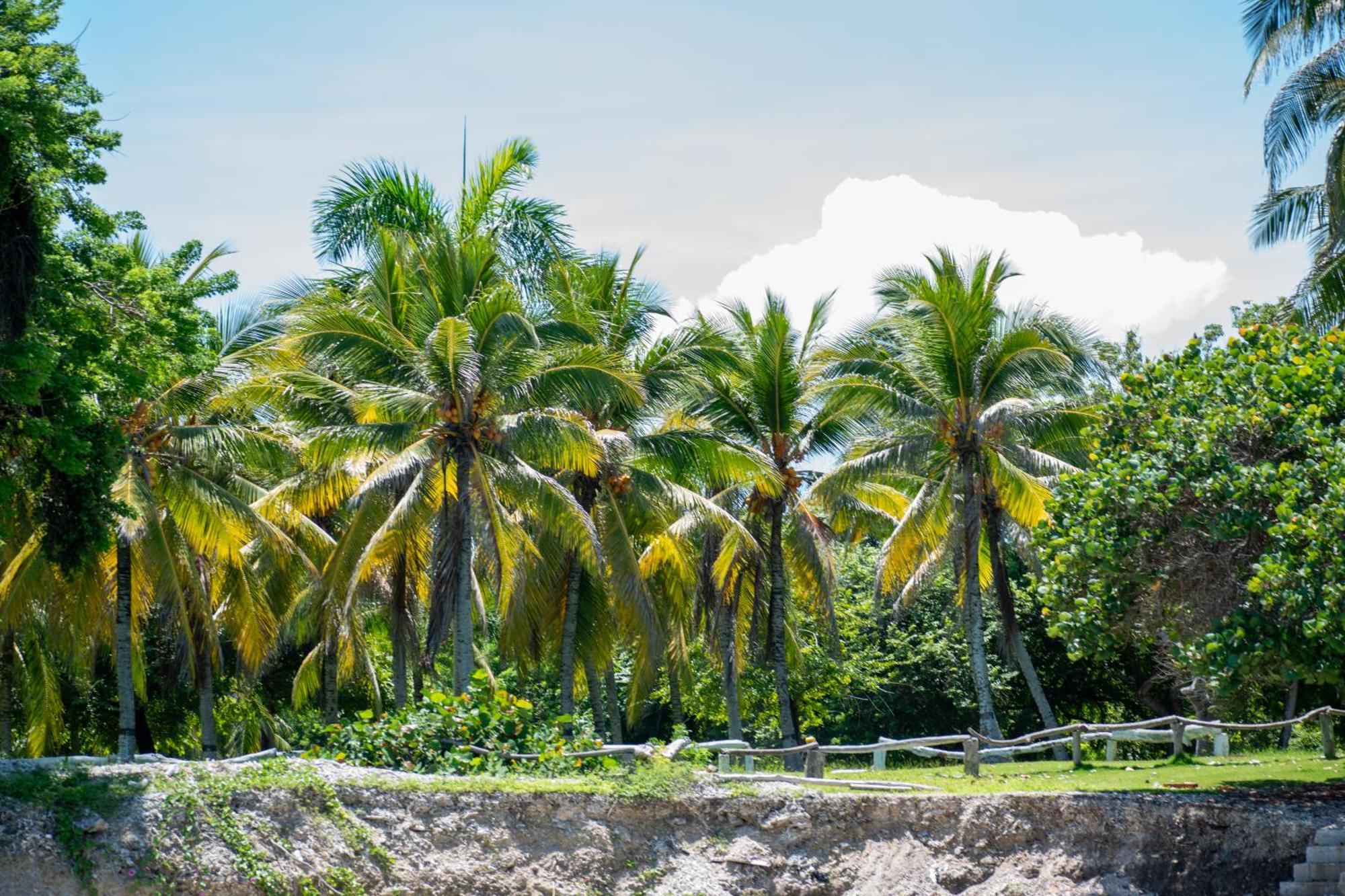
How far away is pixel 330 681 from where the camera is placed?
2812 cm

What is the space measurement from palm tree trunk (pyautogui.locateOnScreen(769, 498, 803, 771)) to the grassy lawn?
439 centimetres

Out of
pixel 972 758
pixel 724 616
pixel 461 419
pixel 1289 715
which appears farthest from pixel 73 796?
pixel 1289 715

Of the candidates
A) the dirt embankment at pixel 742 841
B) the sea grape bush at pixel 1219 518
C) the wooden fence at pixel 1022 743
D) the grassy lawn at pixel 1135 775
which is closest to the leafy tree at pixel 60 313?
the dirt embankment at pixel 742 841

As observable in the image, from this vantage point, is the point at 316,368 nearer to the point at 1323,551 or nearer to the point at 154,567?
the point at 154,567

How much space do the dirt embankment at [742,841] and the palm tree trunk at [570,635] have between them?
374 inches

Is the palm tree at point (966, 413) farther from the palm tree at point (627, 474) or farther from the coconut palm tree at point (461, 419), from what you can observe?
the coconut palm tree at point (461, 419)

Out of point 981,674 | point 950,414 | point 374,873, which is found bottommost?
point 374,873

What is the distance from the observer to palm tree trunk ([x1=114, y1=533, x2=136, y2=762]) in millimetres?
22109

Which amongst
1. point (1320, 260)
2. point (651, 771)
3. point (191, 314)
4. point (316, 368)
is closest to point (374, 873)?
point (651, 771)

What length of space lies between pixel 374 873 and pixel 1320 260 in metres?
17.0

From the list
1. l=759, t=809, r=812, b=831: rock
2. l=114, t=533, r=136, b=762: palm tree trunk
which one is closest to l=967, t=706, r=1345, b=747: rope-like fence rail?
l=759, t=809, r=812, b=831: rock

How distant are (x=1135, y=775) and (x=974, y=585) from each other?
6740mm

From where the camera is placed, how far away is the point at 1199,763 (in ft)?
71.3

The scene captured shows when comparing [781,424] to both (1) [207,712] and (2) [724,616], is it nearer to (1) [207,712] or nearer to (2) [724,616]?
(2) [724,616]
